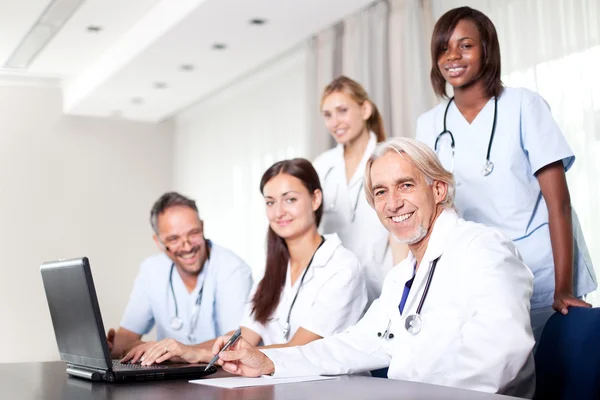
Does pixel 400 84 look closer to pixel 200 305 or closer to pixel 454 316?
pixel 200 305

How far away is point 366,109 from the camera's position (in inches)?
134

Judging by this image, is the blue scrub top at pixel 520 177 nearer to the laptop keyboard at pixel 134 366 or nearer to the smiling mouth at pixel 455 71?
the smiling mouth at pixel 455 71

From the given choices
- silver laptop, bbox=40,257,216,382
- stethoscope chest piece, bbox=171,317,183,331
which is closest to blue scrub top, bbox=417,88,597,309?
silver laptop, bbox=40,257,216,382

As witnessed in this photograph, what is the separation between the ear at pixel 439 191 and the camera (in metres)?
2.06

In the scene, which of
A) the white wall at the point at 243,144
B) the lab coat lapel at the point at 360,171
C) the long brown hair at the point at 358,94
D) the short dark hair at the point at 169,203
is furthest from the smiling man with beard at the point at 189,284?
the white wall at the point at 243,144

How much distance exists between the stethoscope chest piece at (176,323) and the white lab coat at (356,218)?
81cm

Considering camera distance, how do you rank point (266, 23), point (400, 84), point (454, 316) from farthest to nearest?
point (266, 23) → point (400, 84) → point (454, 316)

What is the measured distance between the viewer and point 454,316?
1756 millimetres

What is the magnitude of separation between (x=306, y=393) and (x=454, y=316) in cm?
Answer: 48

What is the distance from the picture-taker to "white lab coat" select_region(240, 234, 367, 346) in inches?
99.1

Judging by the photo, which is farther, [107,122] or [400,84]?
[107,122]

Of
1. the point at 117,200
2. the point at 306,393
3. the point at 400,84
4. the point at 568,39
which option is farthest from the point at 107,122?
the point at 306,393

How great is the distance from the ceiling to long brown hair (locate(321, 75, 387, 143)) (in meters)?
1.24

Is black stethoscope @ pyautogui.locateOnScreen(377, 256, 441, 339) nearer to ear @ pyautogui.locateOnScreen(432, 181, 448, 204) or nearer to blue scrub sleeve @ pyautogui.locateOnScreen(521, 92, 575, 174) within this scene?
ear @ pyautogui.locateOnScreen(432, 181, 448, 204)
